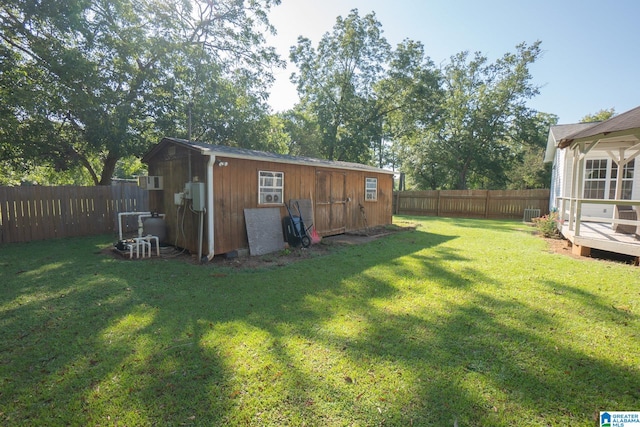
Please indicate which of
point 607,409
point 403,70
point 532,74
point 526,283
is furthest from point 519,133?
point 607,409

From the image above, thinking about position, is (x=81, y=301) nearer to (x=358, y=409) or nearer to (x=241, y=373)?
(x=241, y=373)

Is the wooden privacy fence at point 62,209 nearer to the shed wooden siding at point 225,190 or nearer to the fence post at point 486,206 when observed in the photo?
the shed wooden siding at point 225,190

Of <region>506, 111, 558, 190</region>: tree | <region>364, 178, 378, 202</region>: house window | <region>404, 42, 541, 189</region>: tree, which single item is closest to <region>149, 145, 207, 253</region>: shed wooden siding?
<region>364, 178, 378, 202</region>: house window

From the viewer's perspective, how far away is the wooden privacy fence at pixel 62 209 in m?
7.62

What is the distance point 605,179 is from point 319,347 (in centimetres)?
1335

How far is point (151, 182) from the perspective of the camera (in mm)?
7320

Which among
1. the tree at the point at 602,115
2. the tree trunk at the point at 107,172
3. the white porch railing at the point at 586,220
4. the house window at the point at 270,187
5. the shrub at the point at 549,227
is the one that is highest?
the tree at the point at 602,115

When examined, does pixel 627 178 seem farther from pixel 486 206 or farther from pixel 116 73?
pixel 116 73

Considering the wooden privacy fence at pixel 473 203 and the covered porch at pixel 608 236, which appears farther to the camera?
the wooden privacy fence at pixel 473 203

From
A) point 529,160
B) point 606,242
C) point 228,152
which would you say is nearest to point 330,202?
point 228,152

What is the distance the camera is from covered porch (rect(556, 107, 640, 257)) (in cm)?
581

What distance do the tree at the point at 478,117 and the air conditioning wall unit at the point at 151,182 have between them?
64.2 feet

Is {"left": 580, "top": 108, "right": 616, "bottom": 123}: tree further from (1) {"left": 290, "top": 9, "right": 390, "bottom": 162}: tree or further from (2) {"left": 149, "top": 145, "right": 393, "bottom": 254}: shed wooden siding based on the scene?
(2) {"left": 149, "top": 145, "right": 393, "bottom": 254}: shed wooden siding

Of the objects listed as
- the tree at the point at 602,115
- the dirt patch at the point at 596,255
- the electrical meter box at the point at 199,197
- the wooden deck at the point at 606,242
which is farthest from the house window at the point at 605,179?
the tree at the point at 602,115
